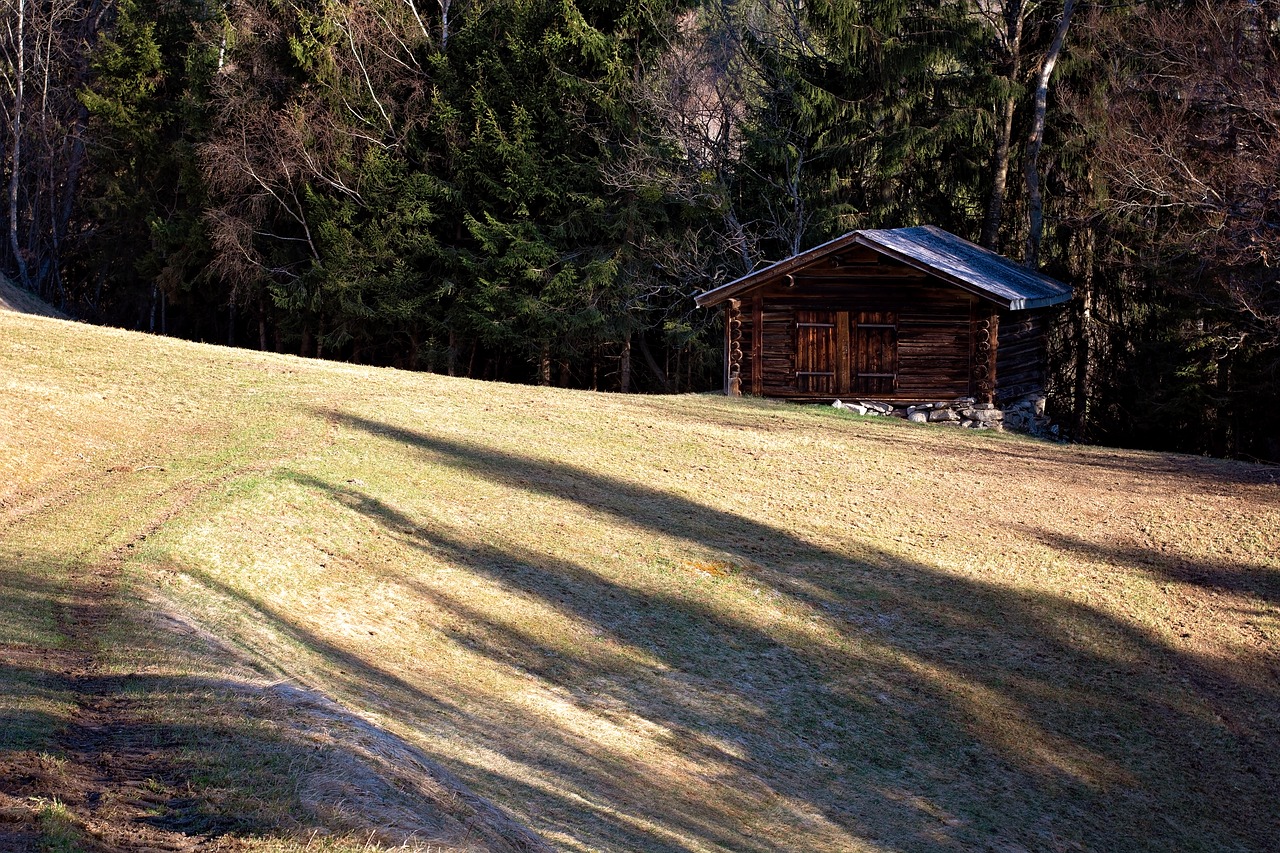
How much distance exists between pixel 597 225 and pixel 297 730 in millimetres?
32951

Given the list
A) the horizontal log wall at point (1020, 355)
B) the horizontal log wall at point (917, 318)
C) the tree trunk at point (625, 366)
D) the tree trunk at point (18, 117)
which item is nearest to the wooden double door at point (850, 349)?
the horizontal log wall at point (917, 318)

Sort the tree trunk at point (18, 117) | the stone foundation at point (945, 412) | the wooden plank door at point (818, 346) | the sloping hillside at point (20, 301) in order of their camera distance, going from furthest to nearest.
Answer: the tree trunk at point (18, 117) → the sloping hillside at point (20, 301) → the wooden plank door at point (818, 346) → the stone foundation at point (945, 412)

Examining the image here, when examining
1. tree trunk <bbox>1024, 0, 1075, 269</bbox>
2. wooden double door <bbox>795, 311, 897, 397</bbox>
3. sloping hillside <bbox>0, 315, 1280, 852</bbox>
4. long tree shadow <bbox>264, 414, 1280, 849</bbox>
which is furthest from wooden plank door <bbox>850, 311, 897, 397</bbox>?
long tree shadow <bbox>264, 414, 1280, 849</bbox>

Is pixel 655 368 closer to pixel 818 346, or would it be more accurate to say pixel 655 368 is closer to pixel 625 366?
pixel 625 366

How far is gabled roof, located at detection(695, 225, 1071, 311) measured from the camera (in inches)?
1083

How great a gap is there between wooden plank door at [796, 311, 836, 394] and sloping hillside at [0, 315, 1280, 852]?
6.49 m

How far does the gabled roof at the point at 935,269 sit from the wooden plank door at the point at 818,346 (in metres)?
1.36

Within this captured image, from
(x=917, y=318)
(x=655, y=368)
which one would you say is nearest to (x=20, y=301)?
(x=655, y=368)

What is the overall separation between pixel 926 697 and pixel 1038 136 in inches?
1131

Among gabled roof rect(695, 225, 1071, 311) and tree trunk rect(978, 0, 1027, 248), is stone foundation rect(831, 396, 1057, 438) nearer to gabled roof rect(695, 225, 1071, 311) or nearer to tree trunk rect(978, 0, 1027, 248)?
gabled roof rect(695, 225, 1071, 311)

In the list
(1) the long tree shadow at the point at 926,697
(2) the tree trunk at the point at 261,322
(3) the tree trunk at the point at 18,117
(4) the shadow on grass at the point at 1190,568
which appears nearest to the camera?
(1) the long tree shadow at the point at 926,697

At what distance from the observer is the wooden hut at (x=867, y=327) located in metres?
28.4

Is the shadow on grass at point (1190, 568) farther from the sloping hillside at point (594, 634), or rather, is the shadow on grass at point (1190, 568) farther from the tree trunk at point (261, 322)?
the tree trunk at point (261, 322)

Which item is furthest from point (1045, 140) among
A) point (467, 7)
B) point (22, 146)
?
point (22, 146)
